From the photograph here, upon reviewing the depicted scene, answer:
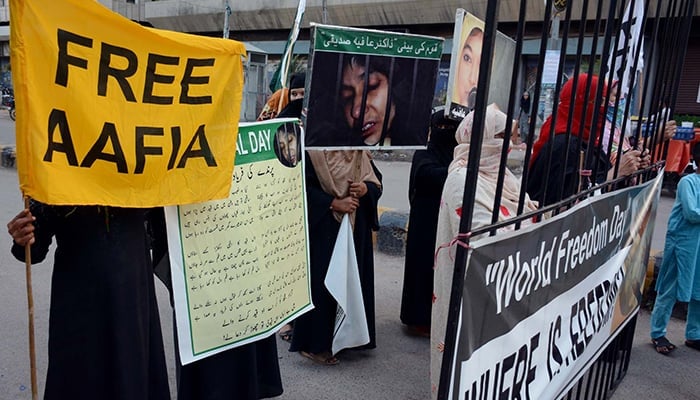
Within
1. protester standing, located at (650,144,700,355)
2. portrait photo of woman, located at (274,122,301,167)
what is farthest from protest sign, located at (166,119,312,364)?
protester standing, located at (650,144,700,355)

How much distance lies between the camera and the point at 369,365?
3430 mm

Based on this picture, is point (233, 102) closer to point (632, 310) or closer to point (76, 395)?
point (76, 395)

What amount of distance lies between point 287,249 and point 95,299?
821mm

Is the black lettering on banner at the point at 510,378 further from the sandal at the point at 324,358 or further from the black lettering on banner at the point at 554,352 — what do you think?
the sandal at the point at 324,358

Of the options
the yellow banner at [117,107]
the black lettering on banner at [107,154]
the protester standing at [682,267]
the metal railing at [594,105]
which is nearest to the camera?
the metal railing at [594,105]

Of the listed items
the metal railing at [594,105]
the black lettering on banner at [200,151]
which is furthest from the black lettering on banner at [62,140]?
the metal railing at [594,105]

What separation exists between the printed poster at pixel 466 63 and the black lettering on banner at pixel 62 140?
6.52 ft

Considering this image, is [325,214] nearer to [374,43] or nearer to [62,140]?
[374,43]

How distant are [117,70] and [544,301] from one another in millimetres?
1505

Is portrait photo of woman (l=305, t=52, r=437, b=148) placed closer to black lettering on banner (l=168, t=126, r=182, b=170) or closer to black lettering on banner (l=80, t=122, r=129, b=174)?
black lettering on banner (l=168, t=126, r=182, b=170)

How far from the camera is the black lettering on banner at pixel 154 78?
1846 millimetres

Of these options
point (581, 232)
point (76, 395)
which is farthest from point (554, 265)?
point (76, 395)

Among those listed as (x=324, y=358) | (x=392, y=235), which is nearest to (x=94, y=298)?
(x=324, y=358)

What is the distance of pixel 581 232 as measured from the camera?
2.02 meters
